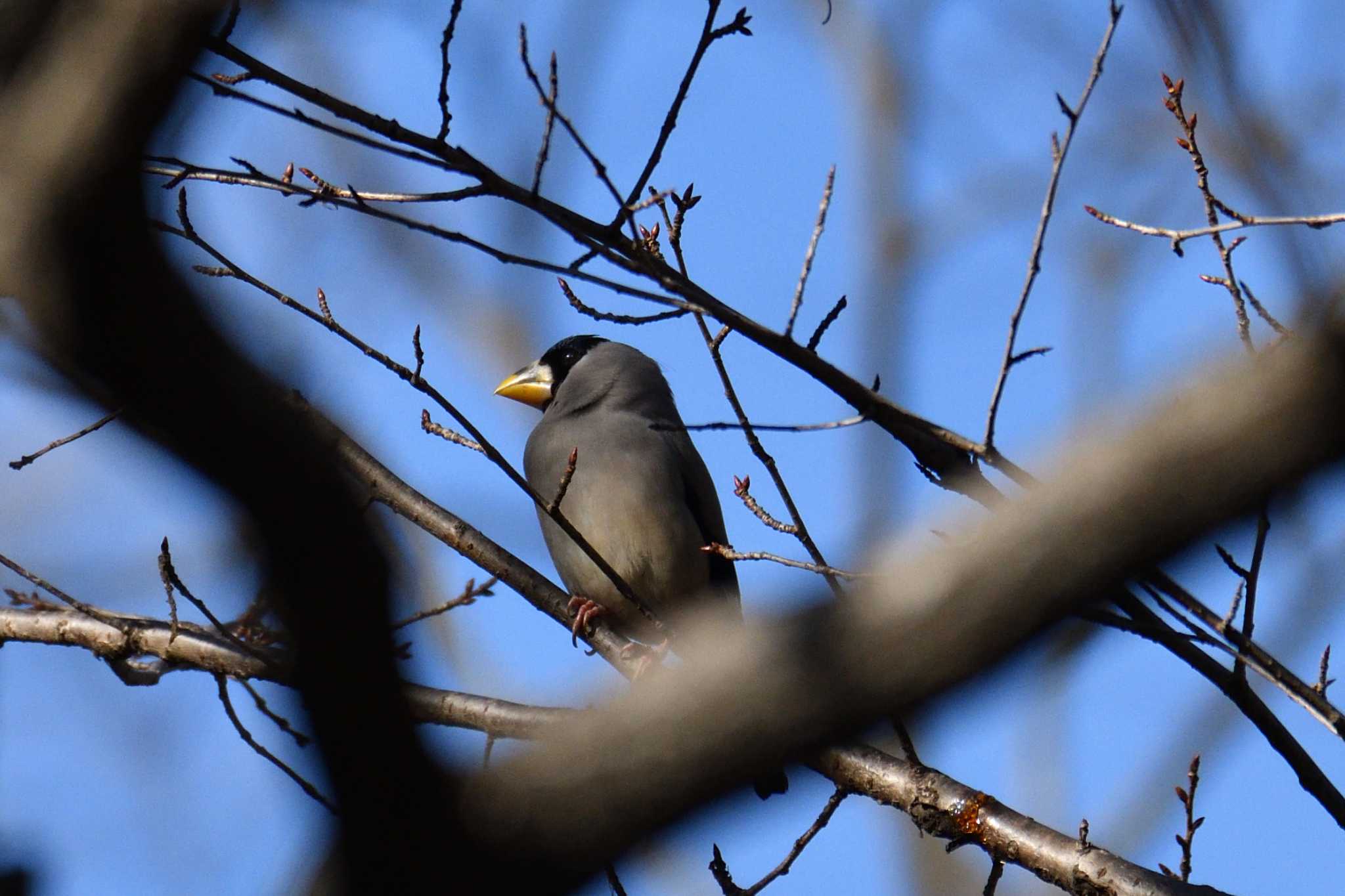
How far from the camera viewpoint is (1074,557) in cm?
143

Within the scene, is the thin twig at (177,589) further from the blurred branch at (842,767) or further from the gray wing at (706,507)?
the gray wing at (706,507)

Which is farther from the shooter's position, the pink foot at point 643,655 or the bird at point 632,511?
the bird at point 632,511

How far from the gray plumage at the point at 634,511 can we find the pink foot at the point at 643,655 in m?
0.43

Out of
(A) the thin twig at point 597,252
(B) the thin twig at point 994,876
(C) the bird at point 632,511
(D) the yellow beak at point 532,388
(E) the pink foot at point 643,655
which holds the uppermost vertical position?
(D) the yellow beak at point 532,388

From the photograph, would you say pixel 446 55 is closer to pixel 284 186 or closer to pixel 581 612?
pixel 284 186

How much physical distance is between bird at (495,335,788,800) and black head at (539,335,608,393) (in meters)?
0.80

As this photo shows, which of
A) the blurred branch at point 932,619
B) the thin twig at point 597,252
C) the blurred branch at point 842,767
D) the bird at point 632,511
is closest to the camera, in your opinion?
the blurred branch at point 932,619

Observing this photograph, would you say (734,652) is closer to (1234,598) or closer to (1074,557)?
(1074,557)

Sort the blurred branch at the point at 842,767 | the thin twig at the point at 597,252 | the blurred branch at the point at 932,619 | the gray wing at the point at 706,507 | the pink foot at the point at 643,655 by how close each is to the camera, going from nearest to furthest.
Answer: the blurred branch at the point at 932,619 → the thin twig at the point at 597,252 → the blurred branch at the point at 842,767 → the pink foot at the point at 643,655 → the gray wing at the point at 706,507

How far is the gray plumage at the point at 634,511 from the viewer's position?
5.94 m

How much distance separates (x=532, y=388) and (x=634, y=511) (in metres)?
1.80

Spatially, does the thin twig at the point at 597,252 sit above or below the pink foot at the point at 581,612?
below

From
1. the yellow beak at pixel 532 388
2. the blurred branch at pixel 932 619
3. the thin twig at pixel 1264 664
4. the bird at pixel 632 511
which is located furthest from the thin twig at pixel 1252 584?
the yellow beak at pixel 532 388

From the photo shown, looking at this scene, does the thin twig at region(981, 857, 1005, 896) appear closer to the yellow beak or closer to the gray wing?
the gray wing
